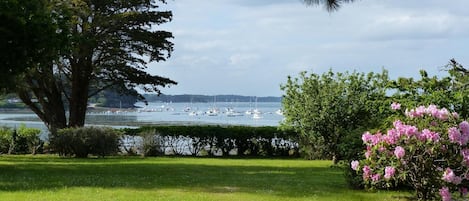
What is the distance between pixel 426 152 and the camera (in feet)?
30.6

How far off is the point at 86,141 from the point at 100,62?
8.64 m

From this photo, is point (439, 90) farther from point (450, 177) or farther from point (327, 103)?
point (327, 103)

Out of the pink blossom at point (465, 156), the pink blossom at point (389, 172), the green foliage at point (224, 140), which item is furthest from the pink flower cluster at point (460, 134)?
the green foliage at point (224, 140)

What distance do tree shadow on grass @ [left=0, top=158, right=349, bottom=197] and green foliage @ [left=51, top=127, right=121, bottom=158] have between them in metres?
4.22

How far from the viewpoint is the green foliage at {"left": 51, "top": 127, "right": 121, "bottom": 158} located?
2273 centimetres

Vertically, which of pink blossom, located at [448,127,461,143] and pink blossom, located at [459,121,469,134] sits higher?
pink blossom, located at [459,121,469,134]

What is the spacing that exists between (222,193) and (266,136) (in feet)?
52.7

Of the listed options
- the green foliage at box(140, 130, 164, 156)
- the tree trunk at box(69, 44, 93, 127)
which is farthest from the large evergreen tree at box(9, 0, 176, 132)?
the green foliage at box(140, 130, 164, 156)

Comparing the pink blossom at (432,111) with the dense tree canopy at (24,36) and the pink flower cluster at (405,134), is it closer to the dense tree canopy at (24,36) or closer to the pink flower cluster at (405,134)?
the pink flower cluster at (405,134)

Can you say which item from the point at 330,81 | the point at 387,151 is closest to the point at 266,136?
the point at 330,81

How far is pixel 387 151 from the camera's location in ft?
30.9

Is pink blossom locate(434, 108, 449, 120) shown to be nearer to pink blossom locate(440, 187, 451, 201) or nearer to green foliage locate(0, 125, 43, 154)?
pink blossom locate(440, 187, 451, 201)

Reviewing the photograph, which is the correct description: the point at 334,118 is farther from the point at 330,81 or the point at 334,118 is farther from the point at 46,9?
the point at 46,9

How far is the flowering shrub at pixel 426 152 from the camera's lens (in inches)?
358
